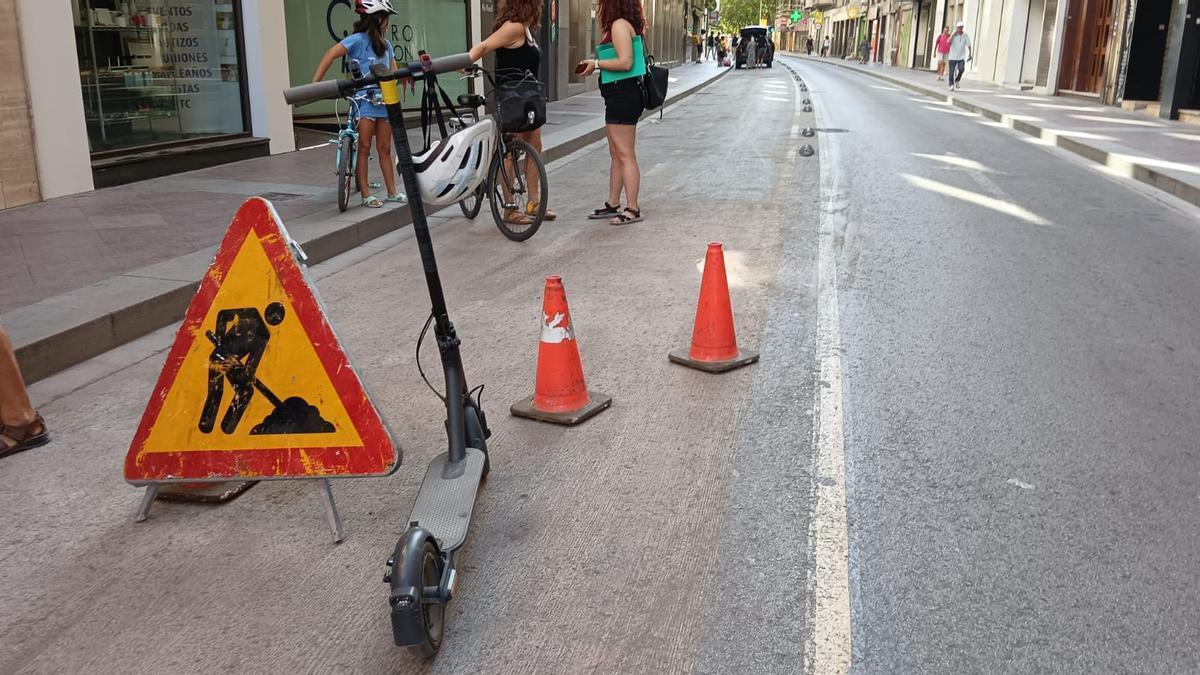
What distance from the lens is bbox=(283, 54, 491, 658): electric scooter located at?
2377 millimetres

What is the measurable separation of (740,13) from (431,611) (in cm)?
12086

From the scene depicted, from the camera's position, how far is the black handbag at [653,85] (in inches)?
318

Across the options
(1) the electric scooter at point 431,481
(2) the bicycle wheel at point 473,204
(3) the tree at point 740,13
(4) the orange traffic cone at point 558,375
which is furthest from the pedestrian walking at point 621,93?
(3) the tree at point 740,13

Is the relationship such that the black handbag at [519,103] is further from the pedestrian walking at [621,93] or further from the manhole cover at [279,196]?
the manhole cover at [279,196]

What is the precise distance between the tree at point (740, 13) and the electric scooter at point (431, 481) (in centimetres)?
11686

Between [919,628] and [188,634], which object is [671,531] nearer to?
[919,628]

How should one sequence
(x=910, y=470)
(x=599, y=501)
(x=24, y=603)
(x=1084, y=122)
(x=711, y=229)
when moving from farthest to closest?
(x=1084, y=122)
(x=711, y=229)
(x=910, y=470)
(x=599, y=501)
(x=24, y=603)

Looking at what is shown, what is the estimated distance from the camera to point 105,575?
297 centimetres

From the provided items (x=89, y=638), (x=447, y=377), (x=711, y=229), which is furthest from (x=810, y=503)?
(x=711, y=229)

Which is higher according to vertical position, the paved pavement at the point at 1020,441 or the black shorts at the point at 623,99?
the black shorts at the point at 623,99

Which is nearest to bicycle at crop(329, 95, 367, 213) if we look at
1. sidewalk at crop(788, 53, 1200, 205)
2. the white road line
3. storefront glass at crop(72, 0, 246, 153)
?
storefront glass at crop(72, 0, 246, 153)

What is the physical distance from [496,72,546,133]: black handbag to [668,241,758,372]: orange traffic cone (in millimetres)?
3356

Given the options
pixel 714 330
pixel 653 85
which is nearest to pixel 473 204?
pixel 653 85

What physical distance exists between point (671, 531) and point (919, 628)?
2.76ft
